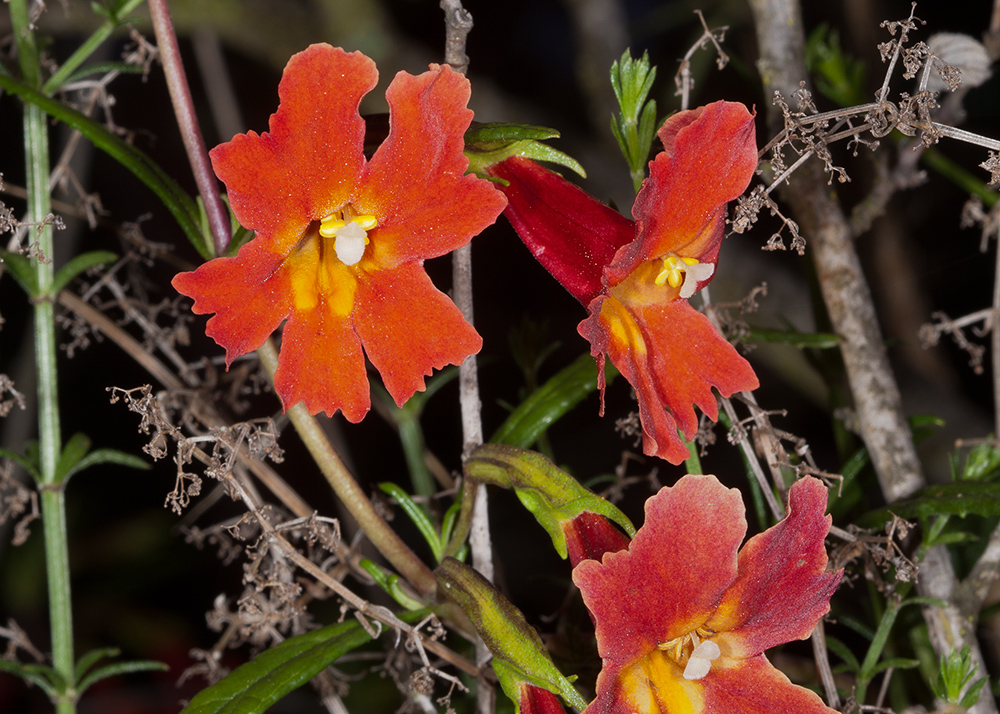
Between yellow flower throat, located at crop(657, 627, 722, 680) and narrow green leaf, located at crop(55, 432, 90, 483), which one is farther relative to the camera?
narrow green leaf, located at crop(55, 432, 90, 483)

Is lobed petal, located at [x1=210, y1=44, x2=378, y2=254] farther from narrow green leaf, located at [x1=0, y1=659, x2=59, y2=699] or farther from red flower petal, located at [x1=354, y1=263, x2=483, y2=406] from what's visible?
narrow green leaf, located at [x1=0, y1=659, x2=59, y2=699]

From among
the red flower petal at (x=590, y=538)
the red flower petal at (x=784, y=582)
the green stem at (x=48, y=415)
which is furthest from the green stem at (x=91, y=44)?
the red flower petal at (x=784, y=582)

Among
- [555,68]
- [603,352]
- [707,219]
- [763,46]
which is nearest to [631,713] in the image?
[603,352]

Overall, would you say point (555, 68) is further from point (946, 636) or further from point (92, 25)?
point (946, 636)

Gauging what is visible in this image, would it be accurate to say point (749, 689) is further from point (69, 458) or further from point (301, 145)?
point (69, 458)

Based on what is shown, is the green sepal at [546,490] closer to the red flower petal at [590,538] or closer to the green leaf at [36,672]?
the red flower petal at [590,538]

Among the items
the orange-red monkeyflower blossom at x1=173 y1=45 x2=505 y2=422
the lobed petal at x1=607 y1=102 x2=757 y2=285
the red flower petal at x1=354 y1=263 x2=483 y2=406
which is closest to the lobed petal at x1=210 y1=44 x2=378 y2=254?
the orange-red monkeyflower blossom at x1=173 y1=45 x2=505 y2=422
